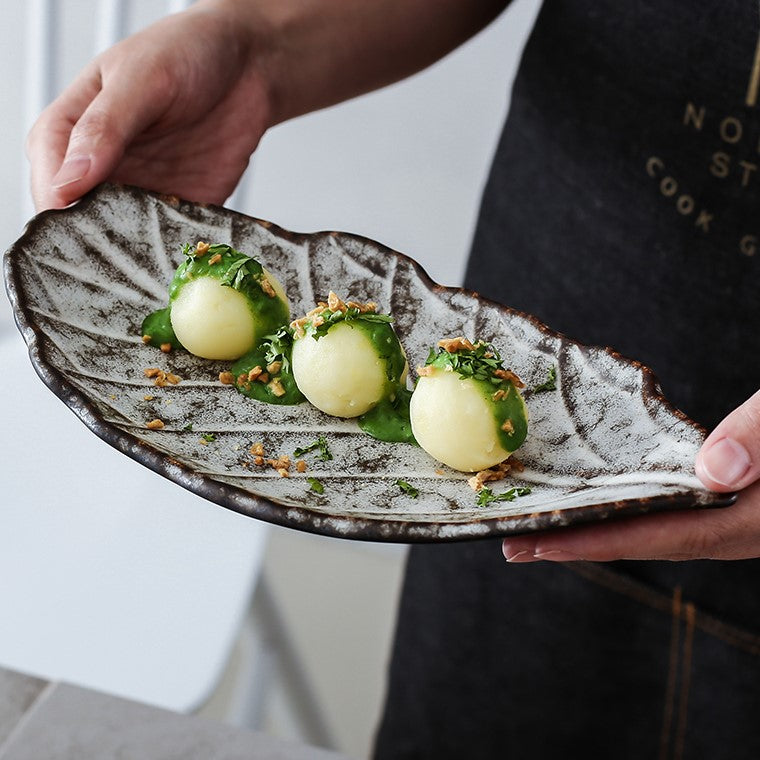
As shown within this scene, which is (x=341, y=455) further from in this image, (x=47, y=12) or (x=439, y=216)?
(x=439, y=216)

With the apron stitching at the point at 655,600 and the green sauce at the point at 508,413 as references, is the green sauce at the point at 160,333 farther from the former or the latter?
the apron stitching at the point at 655,600

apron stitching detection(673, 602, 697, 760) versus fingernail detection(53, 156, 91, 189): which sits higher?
fingernail detection(53, 156, 91, 189)

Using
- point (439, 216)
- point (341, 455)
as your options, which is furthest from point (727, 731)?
point (439, 216)

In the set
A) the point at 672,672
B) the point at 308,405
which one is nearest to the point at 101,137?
the point at 308,405

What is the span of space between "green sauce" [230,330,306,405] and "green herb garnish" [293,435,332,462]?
68 millimetres

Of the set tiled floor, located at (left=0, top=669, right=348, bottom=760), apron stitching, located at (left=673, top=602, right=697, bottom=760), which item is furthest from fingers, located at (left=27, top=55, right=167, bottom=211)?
apron stitching, located at (left=673, top=602, right=697, bottom=760)

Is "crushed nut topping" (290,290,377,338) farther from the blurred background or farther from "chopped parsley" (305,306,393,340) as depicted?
the blurred background

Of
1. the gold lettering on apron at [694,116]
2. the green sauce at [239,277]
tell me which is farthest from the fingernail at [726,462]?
the gold lettering on apron at [694,116]

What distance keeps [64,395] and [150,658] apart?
62 cm

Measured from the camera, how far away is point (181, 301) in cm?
103

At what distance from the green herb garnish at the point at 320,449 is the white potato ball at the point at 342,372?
4 cm

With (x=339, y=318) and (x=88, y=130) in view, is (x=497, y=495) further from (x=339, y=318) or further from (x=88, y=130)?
(x=88, y=130)

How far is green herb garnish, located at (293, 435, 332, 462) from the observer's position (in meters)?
0.92

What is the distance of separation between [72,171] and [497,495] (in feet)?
1.89
